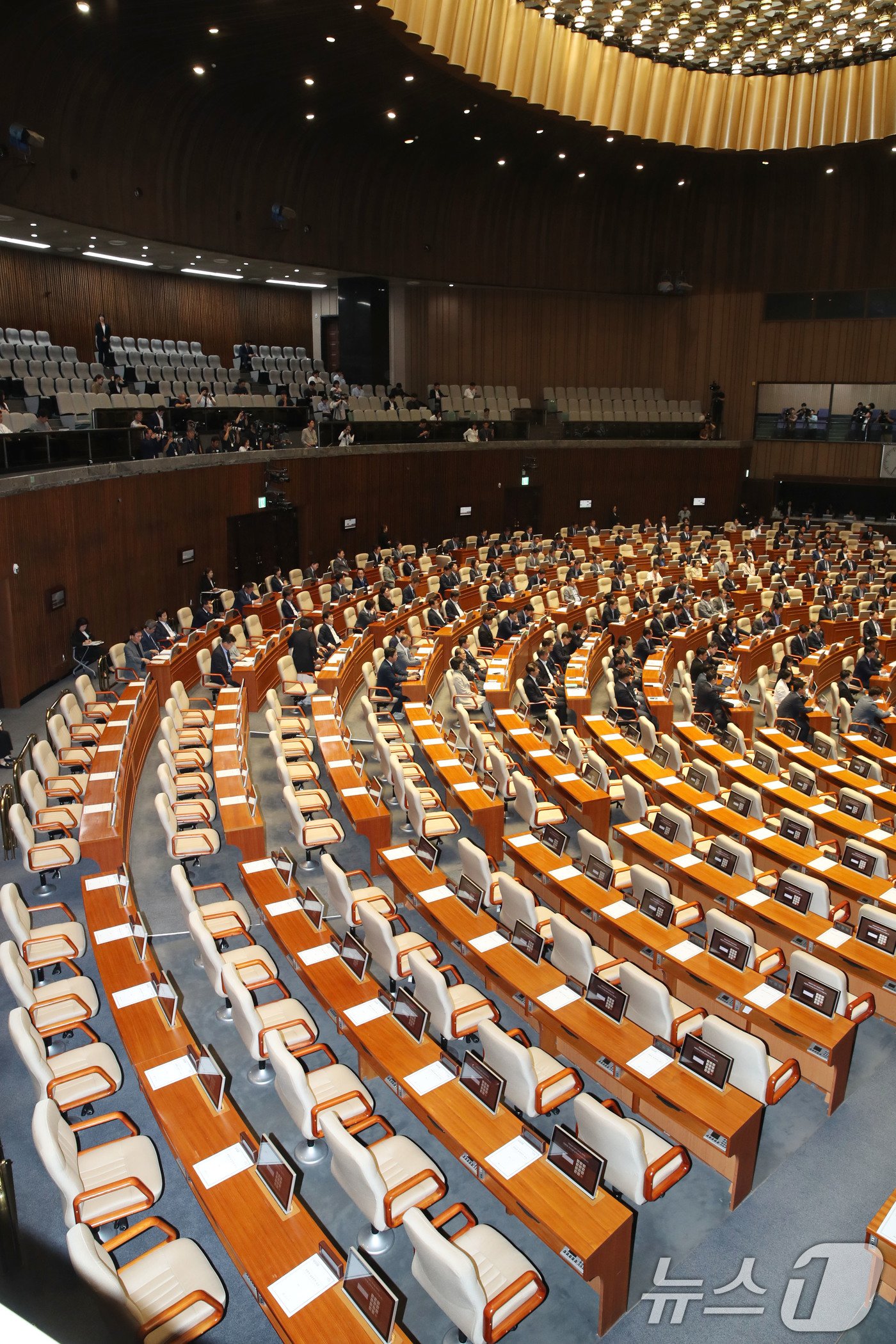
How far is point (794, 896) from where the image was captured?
7.68 metres

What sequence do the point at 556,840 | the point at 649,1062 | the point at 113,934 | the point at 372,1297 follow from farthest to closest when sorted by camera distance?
1. the point at 556,840
2. the point at 113,934
3. the point at 649,1062
4. the point at 372,1297

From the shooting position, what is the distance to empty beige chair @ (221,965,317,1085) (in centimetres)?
566

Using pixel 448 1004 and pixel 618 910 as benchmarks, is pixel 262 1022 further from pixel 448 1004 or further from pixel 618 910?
pixel 618 910

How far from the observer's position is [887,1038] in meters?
6.91

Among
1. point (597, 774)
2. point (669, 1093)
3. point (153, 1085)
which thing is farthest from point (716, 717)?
point (153, 1085)

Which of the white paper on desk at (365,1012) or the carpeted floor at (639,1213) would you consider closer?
the carpeted floor at (639,1213)

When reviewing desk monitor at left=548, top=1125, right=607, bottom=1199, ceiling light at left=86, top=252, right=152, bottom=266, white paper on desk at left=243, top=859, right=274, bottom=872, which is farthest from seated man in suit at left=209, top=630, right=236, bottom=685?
ceiling light at left=86, top=252, right=152, bottom=266

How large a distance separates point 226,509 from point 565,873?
45.9 feet

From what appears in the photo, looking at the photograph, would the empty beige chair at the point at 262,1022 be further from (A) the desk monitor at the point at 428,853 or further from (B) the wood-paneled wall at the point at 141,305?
(B) the wood-paneled wall at the point at 141,305

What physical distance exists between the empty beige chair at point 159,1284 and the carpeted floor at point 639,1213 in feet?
0.59

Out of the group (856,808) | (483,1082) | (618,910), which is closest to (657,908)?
(618,910)

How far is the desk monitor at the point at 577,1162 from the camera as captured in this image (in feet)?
14.9

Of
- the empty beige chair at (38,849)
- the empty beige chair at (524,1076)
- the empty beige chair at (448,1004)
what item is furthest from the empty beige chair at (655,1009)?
the empty beige chair at (38,849)

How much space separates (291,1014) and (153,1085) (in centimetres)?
104
